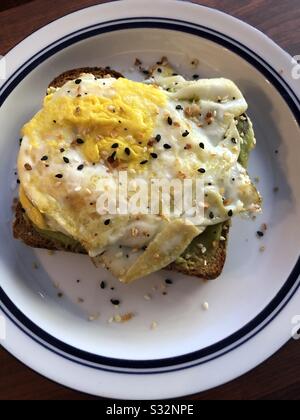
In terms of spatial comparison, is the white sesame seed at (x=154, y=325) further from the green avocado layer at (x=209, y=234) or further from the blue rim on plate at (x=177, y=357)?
the green avocado layer at (x=209, y=234)

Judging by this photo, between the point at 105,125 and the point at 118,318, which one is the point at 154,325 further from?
the point at 105,125

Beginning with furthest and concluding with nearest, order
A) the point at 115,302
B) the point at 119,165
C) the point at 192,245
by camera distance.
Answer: the point at 115,302 < the point at 192,245 < the point at 119,165

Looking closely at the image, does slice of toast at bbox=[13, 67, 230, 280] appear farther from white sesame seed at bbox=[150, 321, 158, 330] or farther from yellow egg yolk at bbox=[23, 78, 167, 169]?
yellow egg yolk at bbox=[23, 78, 167, 169]

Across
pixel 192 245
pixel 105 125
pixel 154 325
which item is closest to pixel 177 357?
pixel 154 325

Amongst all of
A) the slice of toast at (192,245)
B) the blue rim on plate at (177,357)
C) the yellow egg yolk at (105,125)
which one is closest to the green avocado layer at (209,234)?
the slice of toast at (192,245)

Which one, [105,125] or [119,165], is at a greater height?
[105,125]

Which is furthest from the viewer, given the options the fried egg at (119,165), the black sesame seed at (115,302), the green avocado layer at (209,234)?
the black sesame seed at (115,302)

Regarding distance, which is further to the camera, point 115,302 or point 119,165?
point 115,302
